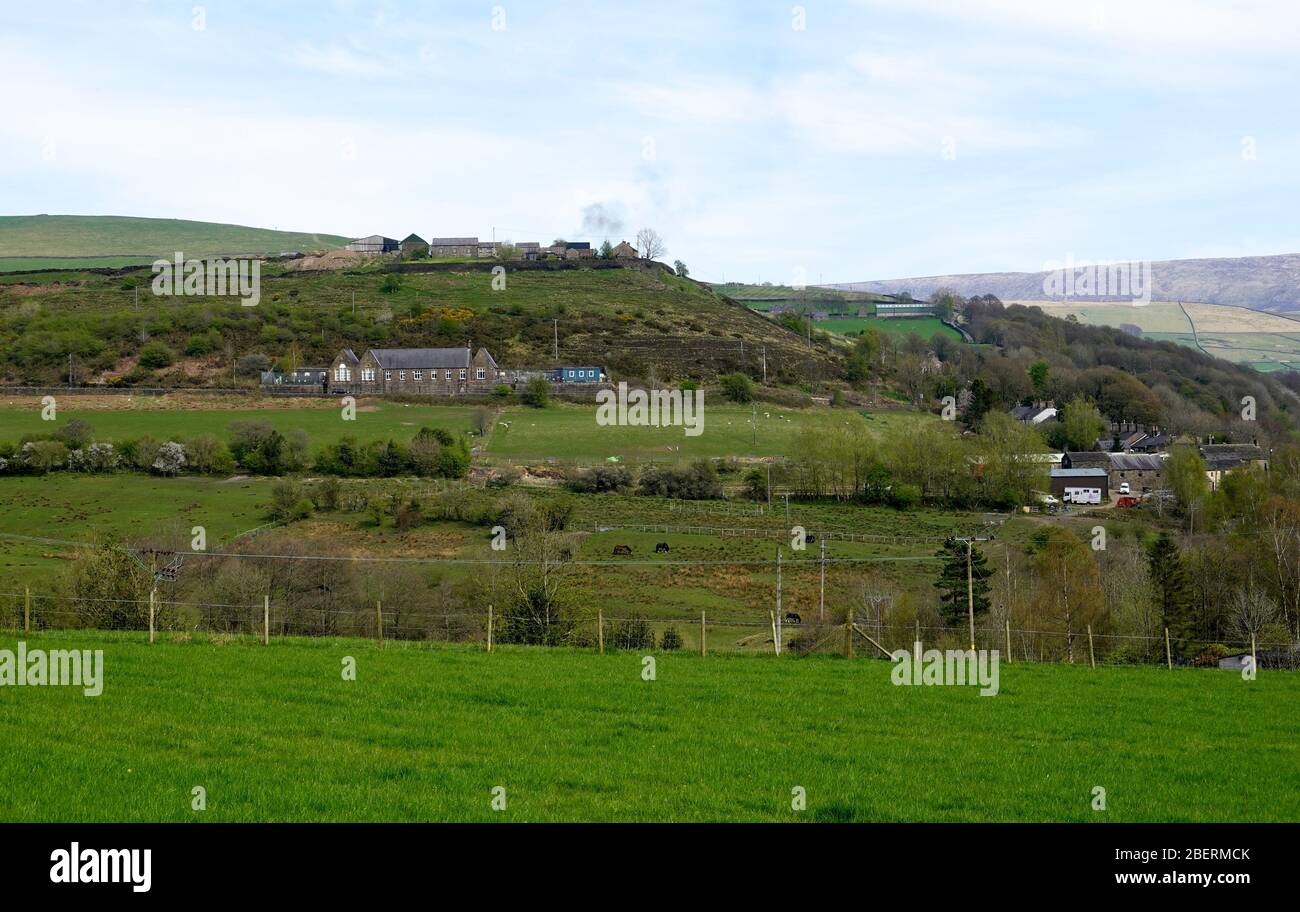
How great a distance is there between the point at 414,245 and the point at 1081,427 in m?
107

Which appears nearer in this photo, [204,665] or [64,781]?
[64,781]

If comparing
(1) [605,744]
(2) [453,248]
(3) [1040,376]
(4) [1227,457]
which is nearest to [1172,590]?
(1) [605,744]

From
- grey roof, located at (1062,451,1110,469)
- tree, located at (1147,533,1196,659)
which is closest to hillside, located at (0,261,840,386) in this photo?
grey roof, located at (1062,451,1110,469)

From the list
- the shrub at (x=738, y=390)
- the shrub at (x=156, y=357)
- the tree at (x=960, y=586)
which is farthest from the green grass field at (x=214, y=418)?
the tree at (x=960, y=586)

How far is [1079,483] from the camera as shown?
81.6 meters

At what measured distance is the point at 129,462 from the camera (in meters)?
70.7

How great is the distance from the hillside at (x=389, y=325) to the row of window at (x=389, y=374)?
576cm

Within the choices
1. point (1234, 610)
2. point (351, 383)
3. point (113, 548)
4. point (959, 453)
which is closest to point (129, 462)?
point (351, 383)

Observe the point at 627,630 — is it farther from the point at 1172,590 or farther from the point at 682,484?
the point at 682,484

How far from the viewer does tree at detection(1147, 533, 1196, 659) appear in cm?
4431

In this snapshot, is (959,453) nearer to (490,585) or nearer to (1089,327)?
(490,585)

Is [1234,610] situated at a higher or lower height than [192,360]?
lower
